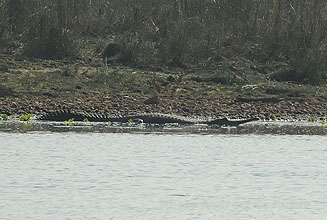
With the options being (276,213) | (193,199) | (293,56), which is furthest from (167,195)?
(293,56)

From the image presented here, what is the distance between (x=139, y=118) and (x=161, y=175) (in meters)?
5.36

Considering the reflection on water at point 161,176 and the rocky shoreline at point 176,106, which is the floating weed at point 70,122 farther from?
the reflection on water at point 161,176

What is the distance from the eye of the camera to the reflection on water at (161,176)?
7766 mm

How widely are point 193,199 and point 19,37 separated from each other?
38.7 ft

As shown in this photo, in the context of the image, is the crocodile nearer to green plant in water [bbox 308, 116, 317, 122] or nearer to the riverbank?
the riverbank

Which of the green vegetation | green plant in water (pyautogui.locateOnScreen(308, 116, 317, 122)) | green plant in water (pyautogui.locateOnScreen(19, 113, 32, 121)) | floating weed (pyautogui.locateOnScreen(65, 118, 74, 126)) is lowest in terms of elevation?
green plant in water (pyautogui.locateOnScreen(308, 116, 317, 122))

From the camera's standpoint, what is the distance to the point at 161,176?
31.2 feet

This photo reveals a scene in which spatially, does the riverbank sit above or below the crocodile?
above

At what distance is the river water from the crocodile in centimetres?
110

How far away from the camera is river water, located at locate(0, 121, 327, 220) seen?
7766mm

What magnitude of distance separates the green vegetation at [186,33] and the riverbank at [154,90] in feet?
1.16

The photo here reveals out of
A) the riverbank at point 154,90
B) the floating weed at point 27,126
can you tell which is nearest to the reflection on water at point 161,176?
the floating weed at point 27,126

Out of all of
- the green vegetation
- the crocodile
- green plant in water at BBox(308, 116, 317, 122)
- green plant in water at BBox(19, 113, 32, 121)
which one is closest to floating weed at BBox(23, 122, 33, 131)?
green plant in water at BBox(19, 113, 32, 121)

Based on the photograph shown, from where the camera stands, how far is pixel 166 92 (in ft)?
55.9
